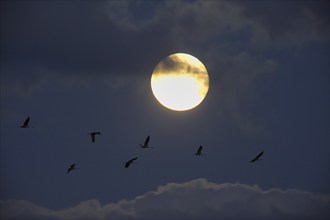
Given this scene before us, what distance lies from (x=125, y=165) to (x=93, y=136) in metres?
8.63

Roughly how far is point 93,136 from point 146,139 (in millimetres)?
10519

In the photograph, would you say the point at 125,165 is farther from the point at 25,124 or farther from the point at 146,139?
the point at 25,124

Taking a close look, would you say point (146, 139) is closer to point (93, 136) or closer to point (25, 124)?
point (93, 136)

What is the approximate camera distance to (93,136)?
198875mm

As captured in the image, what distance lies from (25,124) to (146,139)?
2252cm

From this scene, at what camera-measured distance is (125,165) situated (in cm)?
19575

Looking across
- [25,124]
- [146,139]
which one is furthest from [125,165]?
[25,124]

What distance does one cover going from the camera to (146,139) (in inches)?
7697

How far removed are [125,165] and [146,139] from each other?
6.15 metres
